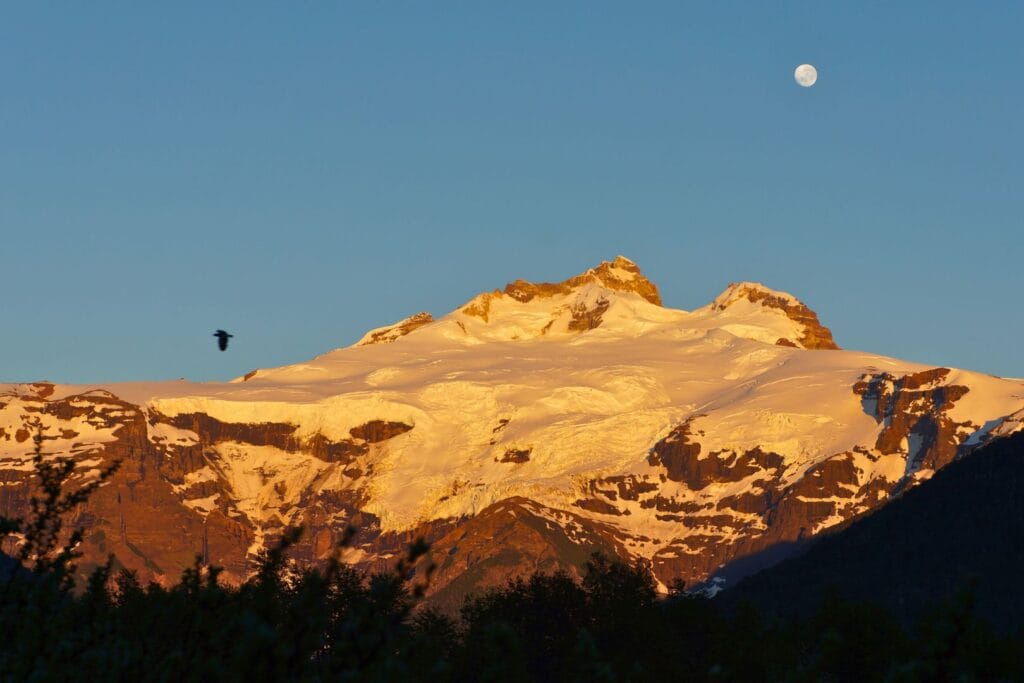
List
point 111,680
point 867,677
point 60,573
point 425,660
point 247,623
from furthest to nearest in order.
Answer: point 867,677 < point 425,660 < point 60,573 < point 111,680 < point 247,623

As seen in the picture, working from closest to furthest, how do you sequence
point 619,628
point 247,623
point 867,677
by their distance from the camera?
point 247,623
point 867,677
point 619,628

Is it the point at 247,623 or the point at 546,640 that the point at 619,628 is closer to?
the point at 546,640

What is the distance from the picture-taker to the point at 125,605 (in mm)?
136000

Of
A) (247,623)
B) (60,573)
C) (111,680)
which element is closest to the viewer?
(247,623)

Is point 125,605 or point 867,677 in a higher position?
point 125,605

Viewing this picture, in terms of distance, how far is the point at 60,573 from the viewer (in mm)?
42219

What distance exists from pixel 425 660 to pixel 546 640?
5977cm

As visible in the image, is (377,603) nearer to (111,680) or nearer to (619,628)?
(111,680)

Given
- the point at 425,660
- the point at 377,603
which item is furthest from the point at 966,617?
the point at 425,660

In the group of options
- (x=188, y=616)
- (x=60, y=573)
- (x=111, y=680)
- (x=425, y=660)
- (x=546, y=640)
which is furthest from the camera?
(x=546, y=640)

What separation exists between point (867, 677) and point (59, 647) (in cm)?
10256

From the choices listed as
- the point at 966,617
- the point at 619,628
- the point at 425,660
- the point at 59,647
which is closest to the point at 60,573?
the point at 59,647

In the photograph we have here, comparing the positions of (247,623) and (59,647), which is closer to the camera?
(247,623)

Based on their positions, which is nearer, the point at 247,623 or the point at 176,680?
the point at 247,623
